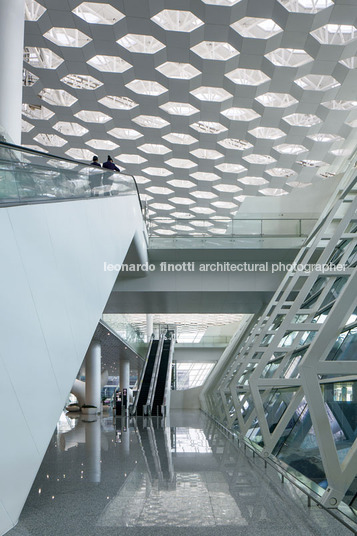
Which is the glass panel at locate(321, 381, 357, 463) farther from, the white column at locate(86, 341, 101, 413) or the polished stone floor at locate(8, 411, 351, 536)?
the white column at locate(86, 341, 101, 413)

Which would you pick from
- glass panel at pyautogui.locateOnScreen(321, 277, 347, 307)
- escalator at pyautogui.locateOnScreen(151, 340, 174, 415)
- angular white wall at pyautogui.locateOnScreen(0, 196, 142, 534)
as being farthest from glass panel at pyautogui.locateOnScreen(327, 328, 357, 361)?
escalator at pyautogui.locateOnScreen(151, 340, 174, 415)

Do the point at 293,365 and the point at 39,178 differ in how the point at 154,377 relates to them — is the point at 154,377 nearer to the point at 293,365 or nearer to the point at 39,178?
the point at 293,365

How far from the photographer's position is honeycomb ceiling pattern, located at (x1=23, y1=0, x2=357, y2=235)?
540 inches

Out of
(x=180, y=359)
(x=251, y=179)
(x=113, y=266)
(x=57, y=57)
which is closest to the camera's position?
(x=113, y=266)

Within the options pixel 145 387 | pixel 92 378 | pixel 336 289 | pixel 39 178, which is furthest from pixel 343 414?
pixel 92 378

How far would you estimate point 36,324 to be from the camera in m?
5.20

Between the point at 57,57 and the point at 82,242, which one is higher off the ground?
the point at 57,57

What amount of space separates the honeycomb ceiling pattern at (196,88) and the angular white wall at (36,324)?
28.2ft

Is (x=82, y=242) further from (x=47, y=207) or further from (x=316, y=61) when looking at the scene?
(x=316, y=61)

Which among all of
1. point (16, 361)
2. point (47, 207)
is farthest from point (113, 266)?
point (16, 361)

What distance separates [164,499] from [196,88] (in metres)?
14.7

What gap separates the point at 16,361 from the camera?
183 inches

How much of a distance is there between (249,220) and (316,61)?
518cm

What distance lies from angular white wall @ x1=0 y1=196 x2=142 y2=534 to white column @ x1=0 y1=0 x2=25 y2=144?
290cm
